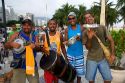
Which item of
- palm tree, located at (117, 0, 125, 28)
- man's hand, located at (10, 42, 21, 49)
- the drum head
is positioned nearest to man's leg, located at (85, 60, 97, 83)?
the drum head

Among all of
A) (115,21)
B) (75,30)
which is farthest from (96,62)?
(115,21)

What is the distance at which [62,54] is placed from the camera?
538cm

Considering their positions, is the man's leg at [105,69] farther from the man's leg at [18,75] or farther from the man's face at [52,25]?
the man's leg at [18,75]

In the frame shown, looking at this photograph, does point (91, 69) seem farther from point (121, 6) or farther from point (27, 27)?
point (121, 6)

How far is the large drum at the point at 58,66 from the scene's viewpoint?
15.5ft

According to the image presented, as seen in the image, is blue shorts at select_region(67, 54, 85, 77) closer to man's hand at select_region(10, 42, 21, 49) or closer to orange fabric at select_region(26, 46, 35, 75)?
orange fabric at select_region(26, 46, 35, 75)

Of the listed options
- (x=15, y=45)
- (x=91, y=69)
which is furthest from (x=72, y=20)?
(x=15, y=45)

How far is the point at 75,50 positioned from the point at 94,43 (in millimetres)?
588

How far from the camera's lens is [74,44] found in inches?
218

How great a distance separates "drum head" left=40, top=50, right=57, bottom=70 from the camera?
4695 millimetres

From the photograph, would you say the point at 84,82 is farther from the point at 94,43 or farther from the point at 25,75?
the point at 25,75

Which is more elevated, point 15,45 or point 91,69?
point 15,45

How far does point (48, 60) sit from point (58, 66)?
0.73ft

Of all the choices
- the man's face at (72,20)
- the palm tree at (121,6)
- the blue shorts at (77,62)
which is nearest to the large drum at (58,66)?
the blue shorts at (77,62)
